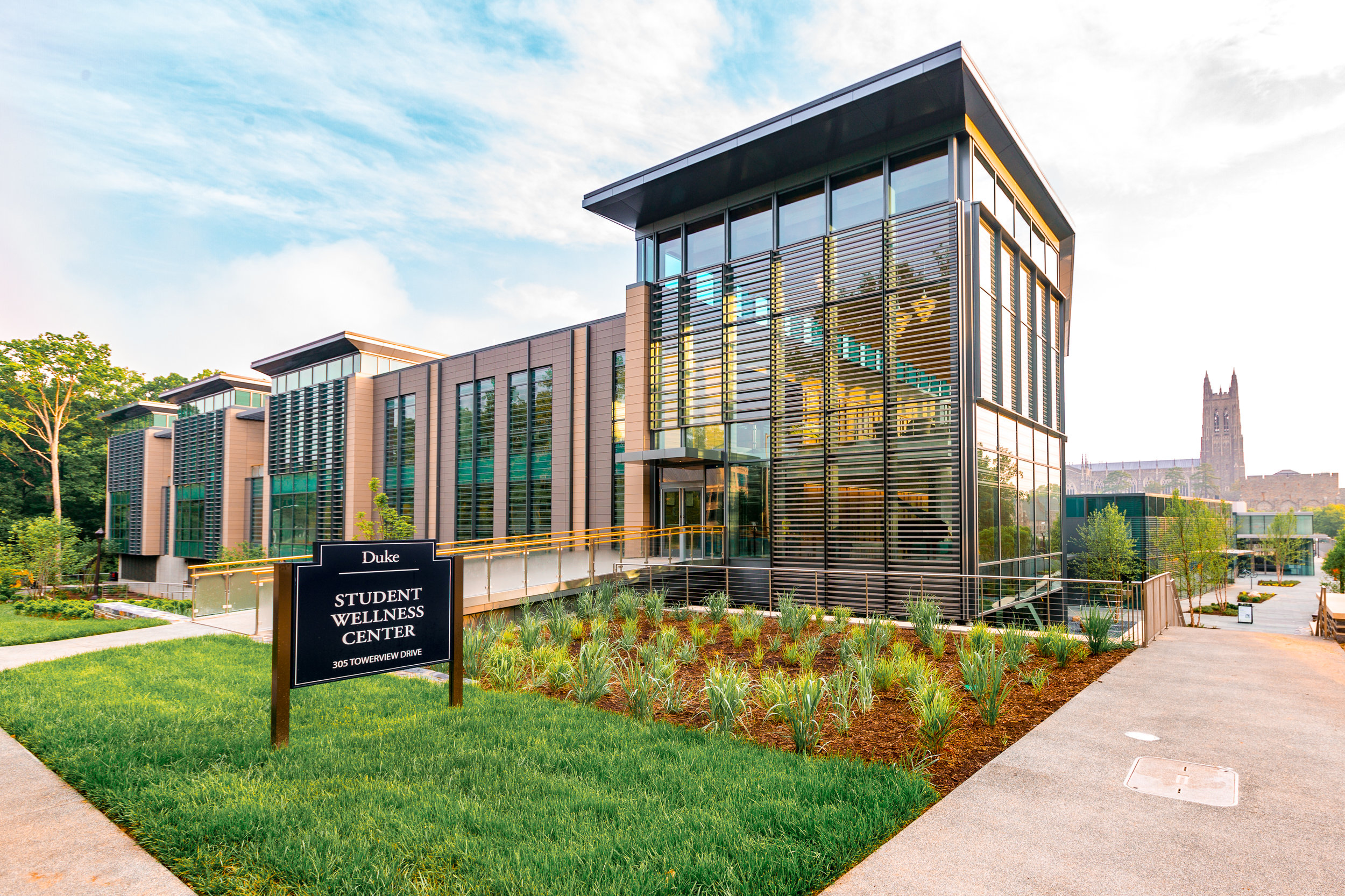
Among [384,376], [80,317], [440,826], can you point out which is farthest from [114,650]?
[80,317]

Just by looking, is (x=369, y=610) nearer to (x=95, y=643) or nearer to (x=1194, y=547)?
(x=95, y=643)

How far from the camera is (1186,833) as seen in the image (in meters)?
4.01

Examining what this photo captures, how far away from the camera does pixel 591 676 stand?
7.11 m

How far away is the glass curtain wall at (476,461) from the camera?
26344mm

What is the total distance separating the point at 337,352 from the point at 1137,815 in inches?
1410

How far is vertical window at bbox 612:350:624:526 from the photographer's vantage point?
72.4ft

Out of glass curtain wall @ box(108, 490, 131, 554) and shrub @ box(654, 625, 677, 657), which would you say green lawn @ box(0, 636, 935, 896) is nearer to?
shrub @ box(654, 625, 677, 657)

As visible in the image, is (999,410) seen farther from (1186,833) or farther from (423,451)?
(423,451)

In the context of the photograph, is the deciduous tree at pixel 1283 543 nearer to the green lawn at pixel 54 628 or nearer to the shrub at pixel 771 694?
the shrub at pixel 771 694

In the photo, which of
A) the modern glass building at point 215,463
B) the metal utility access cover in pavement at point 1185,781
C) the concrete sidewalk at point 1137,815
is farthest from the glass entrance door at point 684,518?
the modern glass building at point 215,463

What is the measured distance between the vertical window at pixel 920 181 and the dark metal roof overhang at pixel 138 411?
52520 mm

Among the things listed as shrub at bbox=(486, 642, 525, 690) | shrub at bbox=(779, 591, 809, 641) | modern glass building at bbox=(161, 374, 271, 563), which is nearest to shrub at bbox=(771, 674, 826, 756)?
shrub at bbox=(486, 642, 525, 690)

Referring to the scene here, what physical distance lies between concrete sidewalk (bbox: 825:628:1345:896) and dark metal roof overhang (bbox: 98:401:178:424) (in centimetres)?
5841

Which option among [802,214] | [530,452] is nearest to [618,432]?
[530,452]
